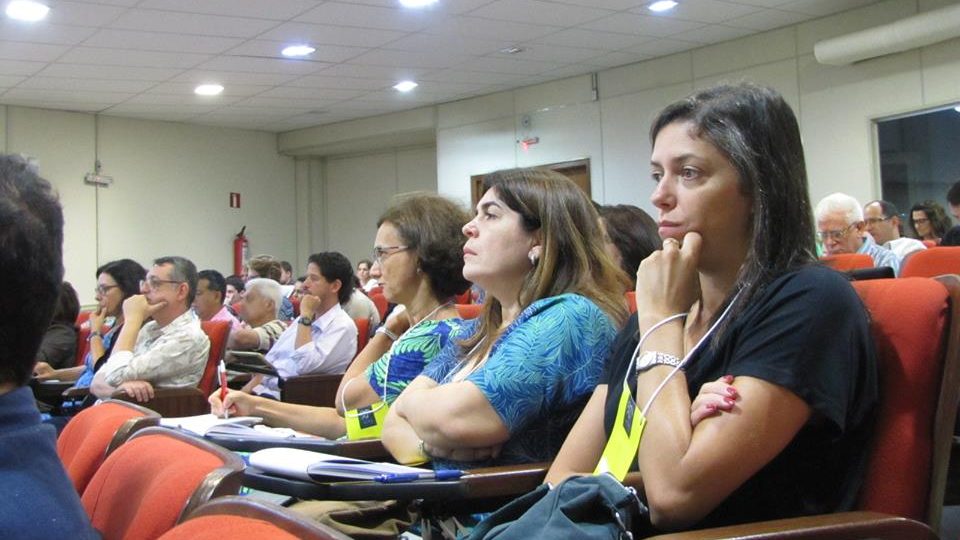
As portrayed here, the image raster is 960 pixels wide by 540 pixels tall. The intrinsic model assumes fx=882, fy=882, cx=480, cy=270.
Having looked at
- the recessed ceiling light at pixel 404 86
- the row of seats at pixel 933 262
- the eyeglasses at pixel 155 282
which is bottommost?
the row of seats at pixel 933 262

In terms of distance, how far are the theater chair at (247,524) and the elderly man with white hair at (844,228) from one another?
4.03 metres

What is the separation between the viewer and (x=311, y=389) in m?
4.00

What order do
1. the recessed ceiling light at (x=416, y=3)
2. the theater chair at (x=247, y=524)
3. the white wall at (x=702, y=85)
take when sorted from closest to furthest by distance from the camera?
the theater chair at (x=247, y=524) < the recessed ceiling light at (x=416, y=3) < the white wall at (x=702, y=85)

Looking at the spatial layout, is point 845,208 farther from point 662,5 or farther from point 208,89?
point 208,89

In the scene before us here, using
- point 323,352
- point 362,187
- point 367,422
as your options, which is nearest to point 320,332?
point 323,352

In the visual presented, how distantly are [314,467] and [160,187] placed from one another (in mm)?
10572

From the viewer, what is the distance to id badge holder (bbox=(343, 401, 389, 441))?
2.37 meters

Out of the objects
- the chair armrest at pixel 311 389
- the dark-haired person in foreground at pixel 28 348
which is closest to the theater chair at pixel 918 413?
the dark-haired person in foreground at pixel 28 348

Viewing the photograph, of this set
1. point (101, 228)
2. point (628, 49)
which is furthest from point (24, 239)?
point (101, 228)

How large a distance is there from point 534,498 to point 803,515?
0.38 meters

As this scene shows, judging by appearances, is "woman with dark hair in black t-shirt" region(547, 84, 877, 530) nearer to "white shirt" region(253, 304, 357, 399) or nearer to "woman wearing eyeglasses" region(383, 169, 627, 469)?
"woman wearing eyeglasses" region(383, 169, 627, 469)

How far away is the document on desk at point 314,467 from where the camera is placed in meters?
1.46

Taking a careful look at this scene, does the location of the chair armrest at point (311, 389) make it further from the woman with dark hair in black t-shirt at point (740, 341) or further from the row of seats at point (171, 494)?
the woman with dark hair in black t-shirt at point (740, 341)

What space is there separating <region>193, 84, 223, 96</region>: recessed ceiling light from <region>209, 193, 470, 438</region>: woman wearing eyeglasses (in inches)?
286
